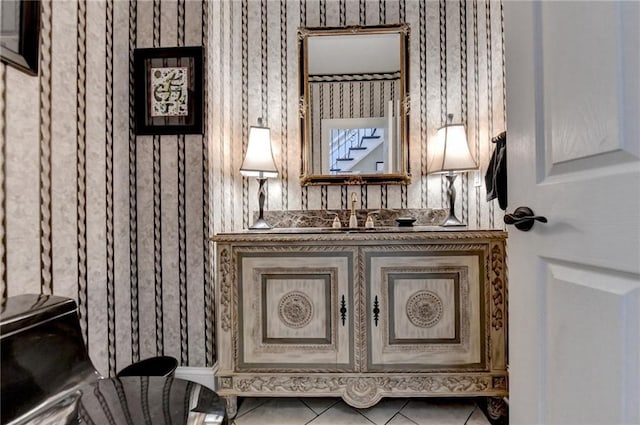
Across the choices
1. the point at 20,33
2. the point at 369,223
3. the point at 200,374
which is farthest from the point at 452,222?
the point at 20,33

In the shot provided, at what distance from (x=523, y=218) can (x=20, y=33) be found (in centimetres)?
168

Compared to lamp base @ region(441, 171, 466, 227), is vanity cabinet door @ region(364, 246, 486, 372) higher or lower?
lower

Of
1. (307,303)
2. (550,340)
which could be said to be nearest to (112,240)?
(307,303)

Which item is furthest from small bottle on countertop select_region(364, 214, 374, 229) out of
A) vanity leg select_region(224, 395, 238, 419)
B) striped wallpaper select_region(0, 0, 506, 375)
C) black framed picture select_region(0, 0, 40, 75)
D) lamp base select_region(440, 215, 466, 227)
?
black framed picture select_region(0, 0, 40, 75)

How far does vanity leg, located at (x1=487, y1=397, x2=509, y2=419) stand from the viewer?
5.08 ft

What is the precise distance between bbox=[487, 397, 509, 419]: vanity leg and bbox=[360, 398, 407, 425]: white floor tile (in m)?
0.41

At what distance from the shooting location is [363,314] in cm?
155

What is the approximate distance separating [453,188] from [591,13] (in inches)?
58.6

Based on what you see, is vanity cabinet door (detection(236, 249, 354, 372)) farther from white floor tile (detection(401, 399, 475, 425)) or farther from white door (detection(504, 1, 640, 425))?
white door (detection(504, 1, 640, 425))

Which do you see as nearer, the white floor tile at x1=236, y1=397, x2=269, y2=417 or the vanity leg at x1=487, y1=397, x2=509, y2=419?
the vanity leg at x1=487, y1=397, x2=509, y2=419

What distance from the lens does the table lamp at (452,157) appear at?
6.48ft

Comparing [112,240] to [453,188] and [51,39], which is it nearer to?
[51,39]

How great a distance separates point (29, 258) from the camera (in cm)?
118

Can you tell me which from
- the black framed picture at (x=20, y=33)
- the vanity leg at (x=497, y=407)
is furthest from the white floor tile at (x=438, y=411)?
the black framed picture at (x=20, y=33)
